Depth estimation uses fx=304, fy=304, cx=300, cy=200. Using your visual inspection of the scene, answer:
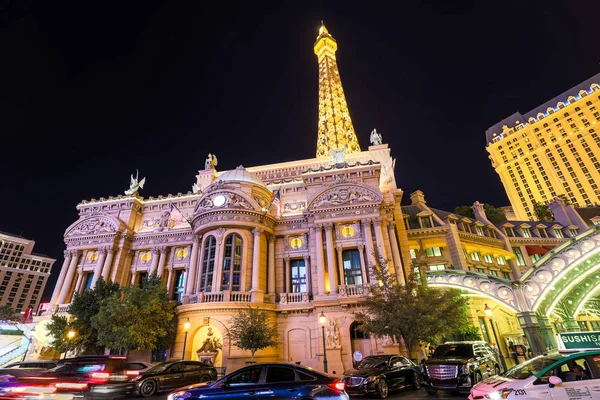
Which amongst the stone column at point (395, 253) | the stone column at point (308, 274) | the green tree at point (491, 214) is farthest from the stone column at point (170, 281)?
the green tree at point (491, 214)

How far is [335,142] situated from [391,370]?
2080 inches

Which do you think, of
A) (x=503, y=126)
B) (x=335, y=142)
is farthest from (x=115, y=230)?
(x=503, y=126)

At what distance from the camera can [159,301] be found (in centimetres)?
2372

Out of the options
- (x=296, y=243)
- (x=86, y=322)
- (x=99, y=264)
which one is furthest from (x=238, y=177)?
(x=86, y=322)

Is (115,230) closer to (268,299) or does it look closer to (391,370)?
(268,299)

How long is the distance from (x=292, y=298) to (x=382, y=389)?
15.5 meters

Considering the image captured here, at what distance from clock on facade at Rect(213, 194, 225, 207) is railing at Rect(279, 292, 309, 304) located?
10.0m

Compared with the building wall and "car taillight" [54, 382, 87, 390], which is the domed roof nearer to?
"car taillight" [54, 382, 87, 390]

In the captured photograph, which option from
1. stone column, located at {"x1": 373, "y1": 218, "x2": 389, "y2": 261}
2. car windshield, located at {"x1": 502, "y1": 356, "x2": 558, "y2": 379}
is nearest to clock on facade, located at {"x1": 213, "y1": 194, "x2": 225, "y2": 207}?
stone column, located at {"x1": 373, "y1": 218, "x2": 389, "y2": 261}

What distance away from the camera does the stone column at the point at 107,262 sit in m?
31.6

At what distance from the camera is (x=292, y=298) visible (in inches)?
1066

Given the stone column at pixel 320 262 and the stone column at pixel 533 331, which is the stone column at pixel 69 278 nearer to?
the stone column at pixel 320 262

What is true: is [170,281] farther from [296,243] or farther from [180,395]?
[180,395]

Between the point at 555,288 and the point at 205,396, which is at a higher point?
the point at 555,288
